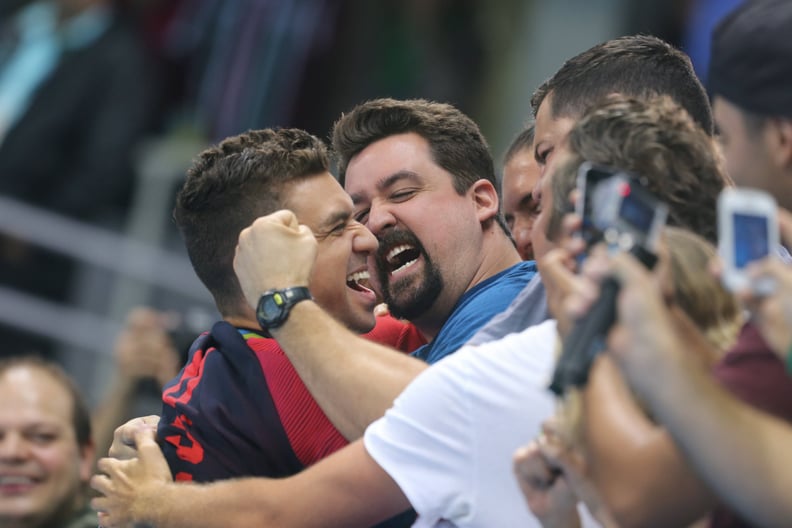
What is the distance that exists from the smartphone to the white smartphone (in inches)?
8.9

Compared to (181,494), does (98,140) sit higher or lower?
higher

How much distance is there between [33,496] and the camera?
15.1ft

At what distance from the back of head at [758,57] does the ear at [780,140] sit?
0.05ft

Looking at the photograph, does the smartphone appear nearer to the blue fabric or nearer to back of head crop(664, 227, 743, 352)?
back of head crop(664, 227, 743, 352)

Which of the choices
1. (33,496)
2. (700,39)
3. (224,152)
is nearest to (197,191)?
(224,152)

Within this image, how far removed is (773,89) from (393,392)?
101 cm

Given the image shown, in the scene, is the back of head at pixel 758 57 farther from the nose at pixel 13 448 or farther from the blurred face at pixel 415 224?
the nose at pixel 13 448

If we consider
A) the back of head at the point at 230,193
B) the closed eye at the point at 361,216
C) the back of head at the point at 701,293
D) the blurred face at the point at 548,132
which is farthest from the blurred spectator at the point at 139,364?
the back of head at the point at 701,293

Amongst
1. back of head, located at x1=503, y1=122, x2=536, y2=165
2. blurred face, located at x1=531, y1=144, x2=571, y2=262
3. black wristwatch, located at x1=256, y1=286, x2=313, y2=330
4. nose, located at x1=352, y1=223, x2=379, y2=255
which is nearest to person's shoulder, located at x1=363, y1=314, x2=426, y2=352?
nose, located at x1=352, y1=223, x2=379, y2=255

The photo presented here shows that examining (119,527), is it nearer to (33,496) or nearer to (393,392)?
(393,392)

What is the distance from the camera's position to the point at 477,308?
3.35 metres

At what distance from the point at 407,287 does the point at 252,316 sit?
0.45m

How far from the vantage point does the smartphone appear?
82.0 inches

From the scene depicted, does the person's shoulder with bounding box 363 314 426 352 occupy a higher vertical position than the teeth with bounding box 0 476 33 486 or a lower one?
lower
